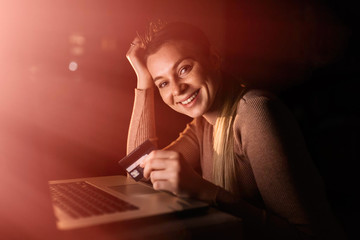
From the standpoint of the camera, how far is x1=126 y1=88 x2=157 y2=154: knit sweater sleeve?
1298mm

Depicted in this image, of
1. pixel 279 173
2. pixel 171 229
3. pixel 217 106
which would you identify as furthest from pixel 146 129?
pixel 171 229

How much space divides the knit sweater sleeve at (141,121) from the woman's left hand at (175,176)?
0.55m

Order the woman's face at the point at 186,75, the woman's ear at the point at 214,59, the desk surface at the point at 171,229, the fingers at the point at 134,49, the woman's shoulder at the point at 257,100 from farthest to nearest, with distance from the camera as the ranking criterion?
1. the fingers at the point at 134,49
2. the woman's ear at the point at 214,59
3. the woman's face at the point at 186,75
4. the woman's shoulder at the point at 257,100
5. the desk surface at the point at 171,229

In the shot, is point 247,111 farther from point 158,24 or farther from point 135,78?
point 135,78

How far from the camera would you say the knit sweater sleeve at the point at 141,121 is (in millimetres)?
1298

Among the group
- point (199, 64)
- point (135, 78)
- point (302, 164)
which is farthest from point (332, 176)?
point (135, 78)

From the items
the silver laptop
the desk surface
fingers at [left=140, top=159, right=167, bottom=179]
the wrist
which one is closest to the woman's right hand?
the wrist

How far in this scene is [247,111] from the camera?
88 centimetres

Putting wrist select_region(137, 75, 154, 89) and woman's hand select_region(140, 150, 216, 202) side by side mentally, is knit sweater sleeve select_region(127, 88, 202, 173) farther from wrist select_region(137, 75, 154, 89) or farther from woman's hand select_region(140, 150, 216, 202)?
woman's hand select_region(140, 150, 216, 202)

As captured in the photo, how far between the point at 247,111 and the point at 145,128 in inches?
21.5

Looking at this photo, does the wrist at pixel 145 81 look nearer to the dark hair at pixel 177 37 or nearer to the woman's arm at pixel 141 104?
the woman's arm at pixel 141 104

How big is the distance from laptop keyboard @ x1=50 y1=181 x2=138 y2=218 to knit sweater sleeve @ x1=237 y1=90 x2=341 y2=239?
0.36m

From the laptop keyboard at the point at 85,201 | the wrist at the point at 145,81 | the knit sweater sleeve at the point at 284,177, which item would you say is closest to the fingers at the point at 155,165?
the laptop keyboard at the point at 85,201

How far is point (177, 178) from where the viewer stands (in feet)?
2.32
